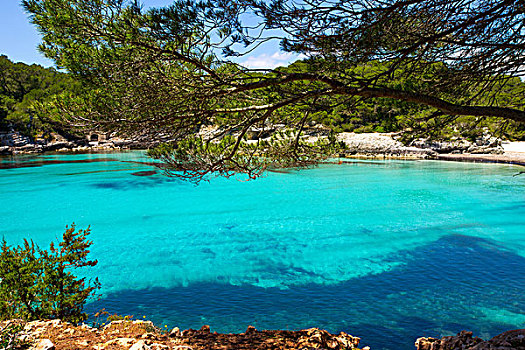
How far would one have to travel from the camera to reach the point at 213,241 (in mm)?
9344

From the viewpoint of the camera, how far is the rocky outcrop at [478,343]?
309 centimetres

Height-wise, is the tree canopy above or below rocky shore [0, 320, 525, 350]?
above

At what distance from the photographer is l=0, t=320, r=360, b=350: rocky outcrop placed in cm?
297

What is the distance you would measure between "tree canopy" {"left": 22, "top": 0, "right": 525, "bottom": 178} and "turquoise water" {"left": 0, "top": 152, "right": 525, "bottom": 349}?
2952 mm

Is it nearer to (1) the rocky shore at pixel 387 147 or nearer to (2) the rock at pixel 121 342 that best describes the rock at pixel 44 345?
(2) the rock at pixel 121 342

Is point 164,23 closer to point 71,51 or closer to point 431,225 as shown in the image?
point 71,51

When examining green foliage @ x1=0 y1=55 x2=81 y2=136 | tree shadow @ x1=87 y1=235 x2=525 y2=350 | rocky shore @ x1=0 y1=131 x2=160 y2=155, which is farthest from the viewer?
green foliage @ x1=0 y1=55 x2=81 y2=136

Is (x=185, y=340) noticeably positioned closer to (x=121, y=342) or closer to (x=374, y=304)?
(x=121, y=342)

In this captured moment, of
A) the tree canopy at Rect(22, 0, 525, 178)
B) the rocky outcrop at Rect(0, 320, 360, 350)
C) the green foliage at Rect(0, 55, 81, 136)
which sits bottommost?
the rocky outcrop at Rect(0, 320, 360, 350)

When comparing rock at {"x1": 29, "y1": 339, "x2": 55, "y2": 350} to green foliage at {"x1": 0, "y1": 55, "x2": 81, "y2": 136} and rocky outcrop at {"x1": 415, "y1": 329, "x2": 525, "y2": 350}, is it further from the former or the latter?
green foliage at {"x1": 0, "y1": 55, "x2": 81, "y2": 136}

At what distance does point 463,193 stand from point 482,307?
10675mm

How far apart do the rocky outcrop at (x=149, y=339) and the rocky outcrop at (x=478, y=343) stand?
0.81 meters

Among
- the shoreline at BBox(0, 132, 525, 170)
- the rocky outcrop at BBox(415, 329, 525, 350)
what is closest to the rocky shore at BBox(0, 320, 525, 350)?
the rocky outcrop at BBox(415, 329, 525, 350)

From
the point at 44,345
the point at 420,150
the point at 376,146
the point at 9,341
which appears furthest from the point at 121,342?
the point at 420,150
